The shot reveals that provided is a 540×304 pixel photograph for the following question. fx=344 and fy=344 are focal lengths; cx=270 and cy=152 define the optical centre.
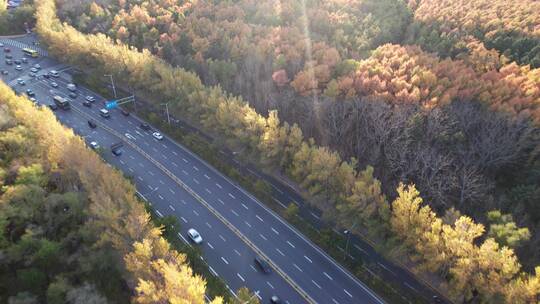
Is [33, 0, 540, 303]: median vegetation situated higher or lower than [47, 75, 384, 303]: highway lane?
higher

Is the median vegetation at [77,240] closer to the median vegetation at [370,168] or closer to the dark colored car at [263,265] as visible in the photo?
the dark colored car at [263,265]

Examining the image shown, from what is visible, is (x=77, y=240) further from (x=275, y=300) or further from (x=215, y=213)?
(x=275, y=300)

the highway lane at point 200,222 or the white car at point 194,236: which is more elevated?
the white car at point 194,236

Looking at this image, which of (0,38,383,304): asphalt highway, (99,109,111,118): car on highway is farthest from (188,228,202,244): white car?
(99,109,111,118): car on highway

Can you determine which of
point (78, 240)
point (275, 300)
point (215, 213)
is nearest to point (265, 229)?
point (215, 213)

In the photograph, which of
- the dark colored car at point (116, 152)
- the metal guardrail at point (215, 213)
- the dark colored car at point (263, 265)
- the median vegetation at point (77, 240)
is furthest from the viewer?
the dark colored car at point (116, 152)

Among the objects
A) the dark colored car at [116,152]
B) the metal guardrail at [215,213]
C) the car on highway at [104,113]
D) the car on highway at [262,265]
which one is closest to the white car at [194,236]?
the metal guardrail at [215,213]

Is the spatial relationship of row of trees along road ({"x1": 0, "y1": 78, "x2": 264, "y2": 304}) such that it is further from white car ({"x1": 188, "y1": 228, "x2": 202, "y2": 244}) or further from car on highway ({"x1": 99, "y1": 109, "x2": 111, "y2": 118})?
car on highway ({"x1": 99, "y1": 109, "x2": 111, "y2": 118})

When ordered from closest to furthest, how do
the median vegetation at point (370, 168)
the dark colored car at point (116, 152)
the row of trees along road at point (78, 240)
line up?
the median vegetation at point (370, 168) → the row of trees along road at point (78, 240) → the dark colored car at point (116, 152)
